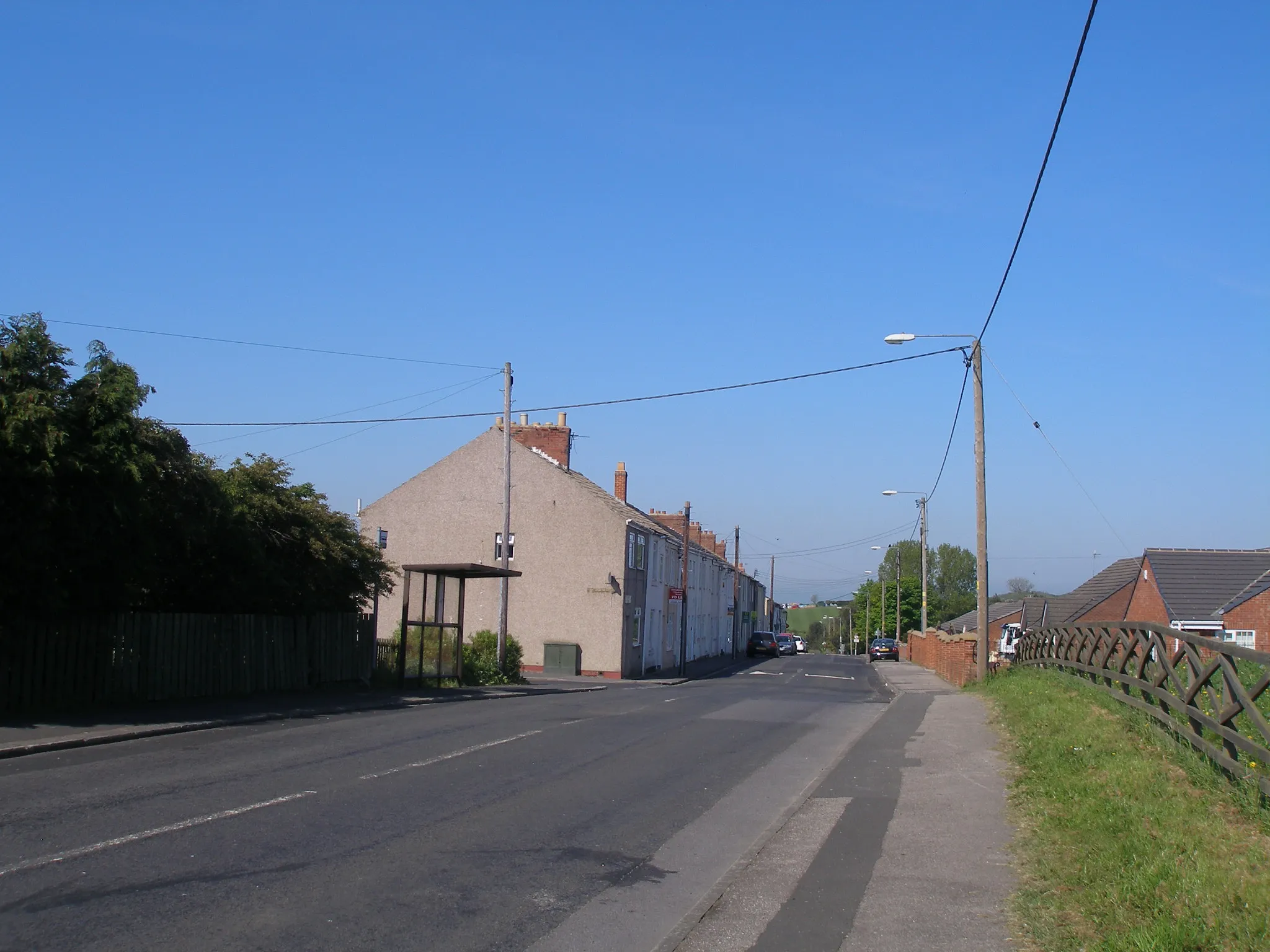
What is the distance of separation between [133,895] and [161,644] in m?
12.5

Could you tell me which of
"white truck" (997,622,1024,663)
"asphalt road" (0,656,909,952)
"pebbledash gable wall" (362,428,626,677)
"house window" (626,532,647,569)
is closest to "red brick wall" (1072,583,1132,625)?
"white truck" (997,622,1024,663)

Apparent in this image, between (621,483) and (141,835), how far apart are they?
159 feet

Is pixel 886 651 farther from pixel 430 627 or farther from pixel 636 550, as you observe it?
pixel 430 627

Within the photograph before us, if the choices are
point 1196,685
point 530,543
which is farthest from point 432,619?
point 1196,685

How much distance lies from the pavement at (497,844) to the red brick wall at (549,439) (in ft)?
101

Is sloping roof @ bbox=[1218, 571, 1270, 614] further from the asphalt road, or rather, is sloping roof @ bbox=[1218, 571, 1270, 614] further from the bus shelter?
the asphalt road

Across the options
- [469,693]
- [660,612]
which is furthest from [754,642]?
[469,693]

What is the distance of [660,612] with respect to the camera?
2036 inches

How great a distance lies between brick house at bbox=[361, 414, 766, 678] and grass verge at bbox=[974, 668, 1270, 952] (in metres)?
31.0

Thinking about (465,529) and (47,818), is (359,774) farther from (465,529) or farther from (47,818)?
(465,529)

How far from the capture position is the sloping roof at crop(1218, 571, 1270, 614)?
39688mm

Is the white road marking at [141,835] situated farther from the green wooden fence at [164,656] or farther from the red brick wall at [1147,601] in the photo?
the red brick wall at [1147,601]

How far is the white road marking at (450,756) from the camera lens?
11547 millimetres

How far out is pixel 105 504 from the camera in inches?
606
